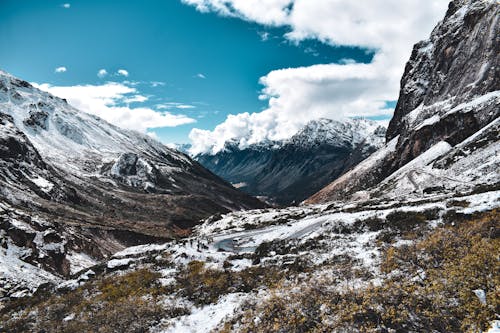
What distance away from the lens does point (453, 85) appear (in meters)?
108

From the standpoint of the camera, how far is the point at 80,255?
57.3 m

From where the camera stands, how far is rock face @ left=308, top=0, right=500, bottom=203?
83.9 metres

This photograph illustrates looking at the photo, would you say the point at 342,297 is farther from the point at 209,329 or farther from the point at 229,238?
the point at 229,238

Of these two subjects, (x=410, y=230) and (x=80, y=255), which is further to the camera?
(x=80, y=255)

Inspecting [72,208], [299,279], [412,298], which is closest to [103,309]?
[299,279]

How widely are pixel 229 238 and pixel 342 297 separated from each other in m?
29.3

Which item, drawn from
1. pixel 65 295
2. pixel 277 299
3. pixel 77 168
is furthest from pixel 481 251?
pixel 77 168

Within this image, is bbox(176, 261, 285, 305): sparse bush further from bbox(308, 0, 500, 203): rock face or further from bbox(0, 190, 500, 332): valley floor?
bbox(308, 0, 500, 203): rock face

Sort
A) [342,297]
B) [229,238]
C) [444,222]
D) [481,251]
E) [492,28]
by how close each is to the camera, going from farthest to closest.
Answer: [492,28] < [229,238] < [444,222] < [342,297] < [481,251]

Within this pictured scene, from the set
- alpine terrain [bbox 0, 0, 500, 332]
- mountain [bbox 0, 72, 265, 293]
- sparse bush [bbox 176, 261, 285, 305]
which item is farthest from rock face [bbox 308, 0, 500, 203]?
mountain [bbox 0, 72, 265, 293]

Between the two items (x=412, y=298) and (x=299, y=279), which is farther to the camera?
(x=299, y=279)

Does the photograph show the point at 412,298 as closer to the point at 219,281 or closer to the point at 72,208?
Result: the point at 219,281

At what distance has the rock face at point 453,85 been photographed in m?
83.9

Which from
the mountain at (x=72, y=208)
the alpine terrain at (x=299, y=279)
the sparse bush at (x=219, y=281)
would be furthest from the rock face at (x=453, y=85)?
the mountain at (x=72, y=208)
